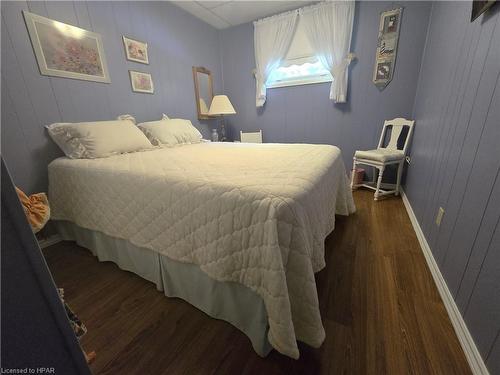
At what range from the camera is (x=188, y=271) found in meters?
1.15

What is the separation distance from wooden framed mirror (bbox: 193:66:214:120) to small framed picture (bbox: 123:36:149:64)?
804mm

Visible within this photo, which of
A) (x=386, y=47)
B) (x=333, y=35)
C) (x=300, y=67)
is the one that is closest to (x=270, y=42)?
(x=300, y=67)

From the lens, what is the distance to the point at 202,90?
337cm

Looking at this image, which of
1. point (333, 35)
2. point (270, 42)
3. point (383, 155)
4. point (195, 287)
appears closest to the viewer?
point (195, 287)

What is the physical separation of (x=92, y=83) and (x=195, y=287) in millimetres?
2230

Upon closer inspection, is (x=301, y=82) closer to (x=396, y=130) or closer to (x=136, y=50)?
(x=396, y=130)

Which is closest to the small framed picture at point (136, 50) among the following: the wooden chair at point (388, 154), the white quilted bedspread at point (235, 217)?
the white quilted bedspread at point (235, 217)

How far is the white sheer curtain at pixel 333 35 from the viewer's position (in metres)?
2.67

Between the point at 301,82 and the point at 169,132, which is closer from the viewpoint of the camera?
the point at 169,132

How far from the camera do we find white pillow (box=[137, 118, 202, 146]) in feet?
7.71

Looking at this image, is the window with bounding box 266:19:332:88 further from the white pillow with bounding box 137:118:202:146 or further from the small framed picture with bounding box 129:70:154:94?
the small framed picture with bounding box 129:70:154:94

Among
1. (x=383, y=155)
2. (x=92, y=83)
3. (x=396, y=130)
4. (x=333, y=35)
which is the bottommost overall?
(x=383, y=155)

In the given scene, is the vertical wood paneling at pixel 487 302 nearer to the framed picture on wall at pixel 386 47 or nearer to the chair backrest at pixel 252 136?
the framed picture on wall at pixel 386 47

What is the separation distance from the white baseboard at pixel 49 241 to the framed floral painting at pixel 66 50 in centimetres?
142
